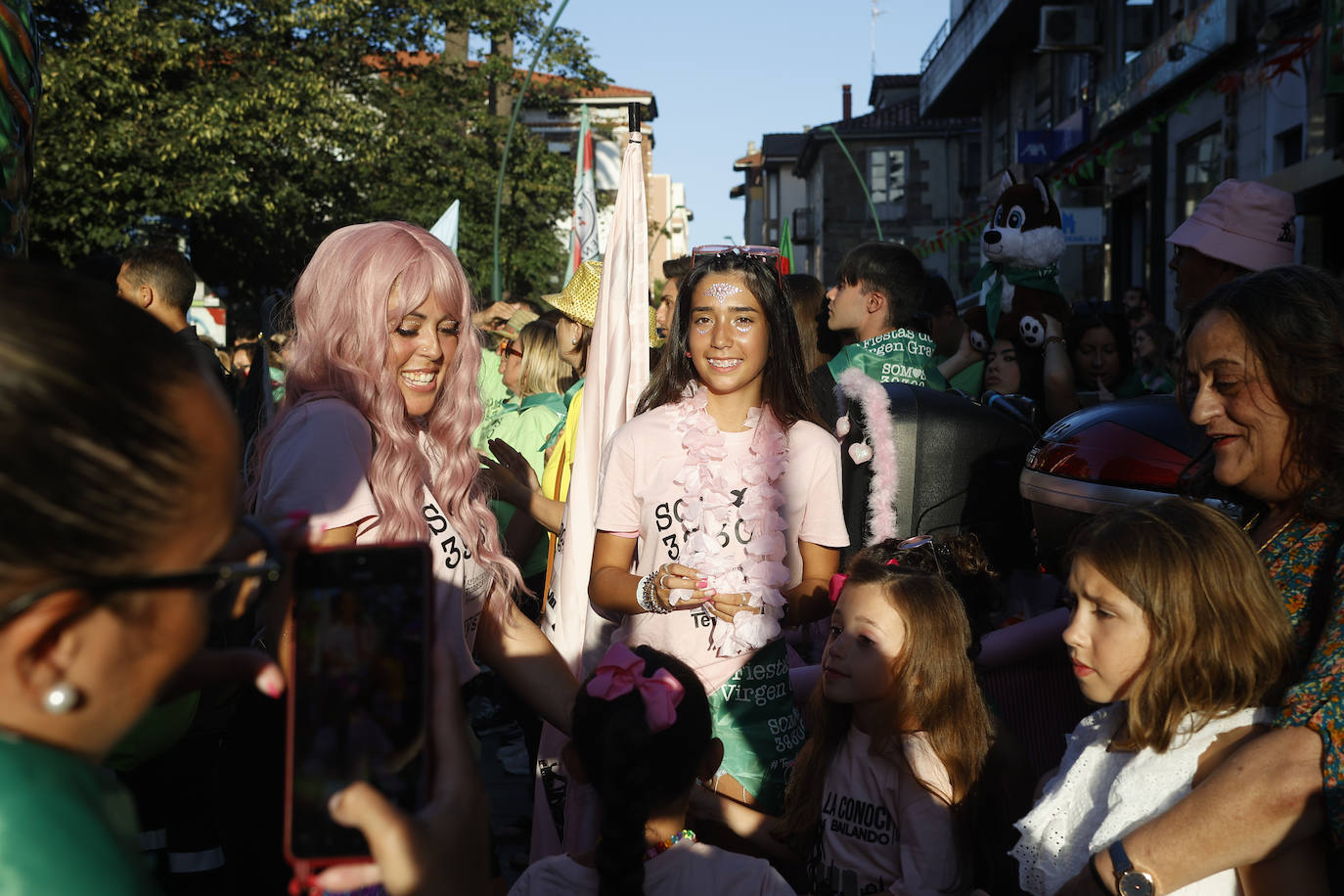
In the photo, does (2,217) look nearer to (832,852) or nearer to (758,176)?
(832,852)

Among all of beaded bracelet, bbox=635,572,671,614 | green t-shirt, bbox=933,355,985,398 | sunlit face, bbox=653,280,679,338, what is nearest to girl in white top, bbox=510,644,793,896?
beaded bracelet, bbox=635,572,671,614

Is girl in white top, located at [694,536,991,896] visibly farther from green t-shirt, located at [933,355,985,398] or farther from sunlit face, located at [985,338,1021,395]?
green t-shirt, located at [933,355,985,398]

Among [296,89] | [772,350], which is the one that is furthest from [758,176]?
[772,350]

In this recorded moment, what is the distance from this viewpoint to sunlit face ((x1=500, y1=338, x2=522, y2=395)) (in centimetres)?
728

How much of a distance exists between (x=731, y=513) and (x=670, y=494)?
0.60 ft

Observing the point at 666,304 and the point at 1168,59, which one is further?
the point at 1168,59

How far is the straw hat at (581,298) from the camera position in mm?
5734

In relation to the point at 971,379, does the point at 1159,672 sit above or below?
below

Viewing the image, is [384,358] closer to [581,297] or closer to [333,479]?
[333,479]

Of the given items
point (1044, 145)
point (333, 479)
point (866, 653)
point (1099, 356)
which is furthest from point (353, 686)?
point (1044, 145)

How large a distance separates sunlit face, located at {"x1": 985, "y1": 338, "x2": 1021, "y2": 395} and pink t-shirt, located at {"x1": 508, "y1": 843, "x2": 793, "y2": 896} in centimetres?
357

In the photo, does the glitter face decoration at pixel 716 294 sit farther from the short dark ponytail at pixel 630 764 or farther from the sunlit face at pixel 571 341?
the sunlit face at pixel 571 341

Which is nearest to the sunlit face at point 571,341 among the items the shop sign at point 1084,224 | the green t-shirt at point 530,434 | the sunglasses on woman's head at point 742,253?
the green t-shirt at point 530,434

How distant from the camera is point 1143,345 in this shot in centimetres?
850
